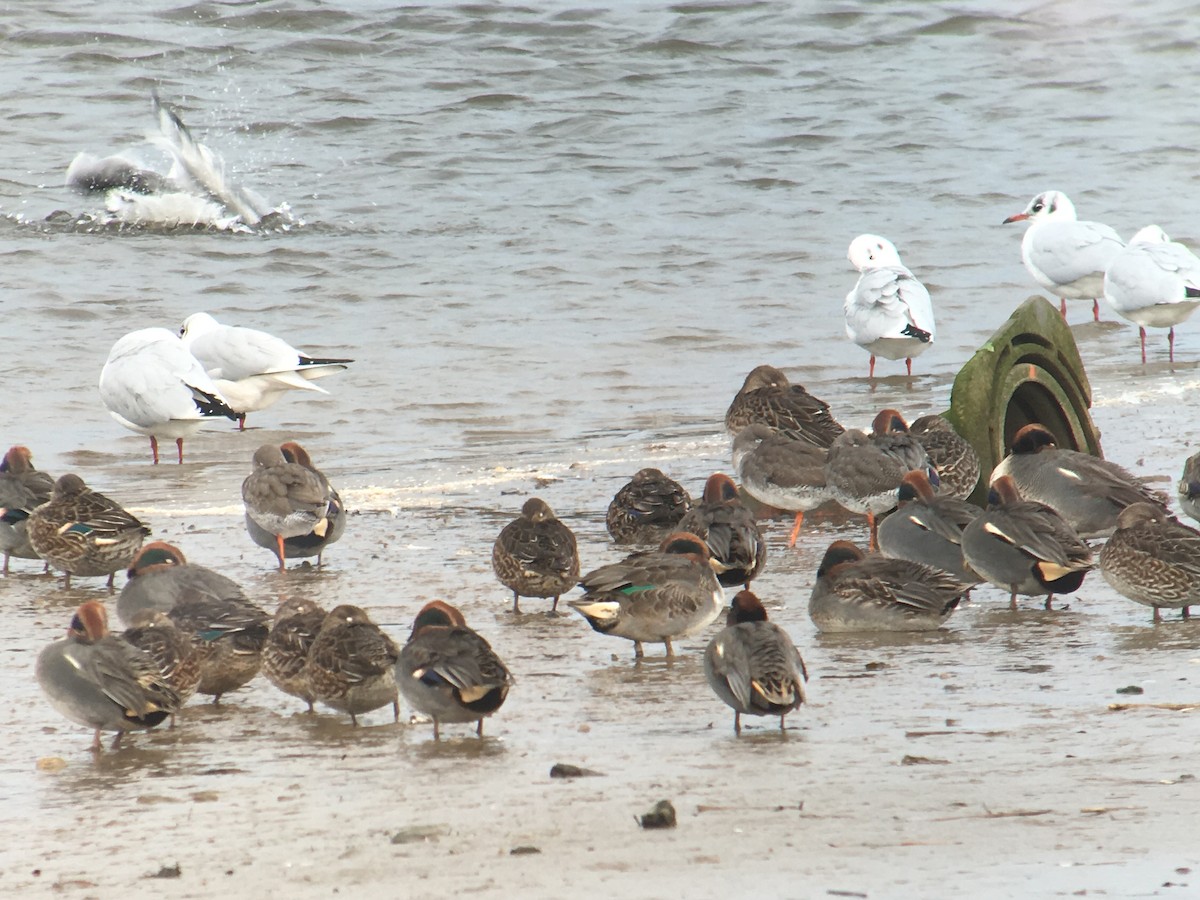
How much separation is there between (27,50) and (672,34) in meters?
11.1

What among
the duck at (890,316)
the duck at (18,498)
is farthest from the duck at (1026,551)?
the duck at (890,316)

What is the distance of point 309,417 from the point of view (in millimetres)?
15273

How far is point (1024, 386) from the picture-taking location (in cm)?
1134

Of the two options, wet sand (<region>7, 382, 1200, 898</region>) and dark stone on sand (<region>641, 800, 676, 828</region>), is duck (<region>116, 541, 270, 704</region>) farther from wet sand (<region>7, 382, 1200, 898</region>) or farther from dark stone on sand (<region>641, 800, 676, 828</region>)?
dark stone on sand (<region>641, 800, 676, 828</region>)

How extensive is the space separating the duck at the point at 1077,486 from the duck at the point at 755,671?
3.17 metres

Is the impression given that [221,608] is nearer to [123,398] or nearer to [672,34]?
[123,398]

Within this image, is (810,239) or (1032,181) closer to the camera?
(810,239)

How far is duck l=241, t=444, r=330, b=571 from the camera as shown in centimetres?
927

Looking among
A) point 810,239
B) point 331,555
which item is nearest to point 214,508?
point 331,555

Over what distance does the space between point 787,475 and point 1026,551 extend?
2.28 metres

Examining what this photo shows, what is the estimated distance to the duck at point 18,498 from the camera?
376 inches

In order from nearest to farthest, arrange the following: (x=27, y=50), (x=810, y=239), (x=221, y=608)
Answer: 1. (x=221, y=608)
2. (x=810, y=239)
3. (x=27, y=50)

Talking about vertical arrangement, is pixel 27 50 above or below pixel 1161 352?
above

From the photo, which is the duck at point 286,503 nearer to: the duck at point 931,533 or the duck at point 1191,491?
the duck at point 931,533
